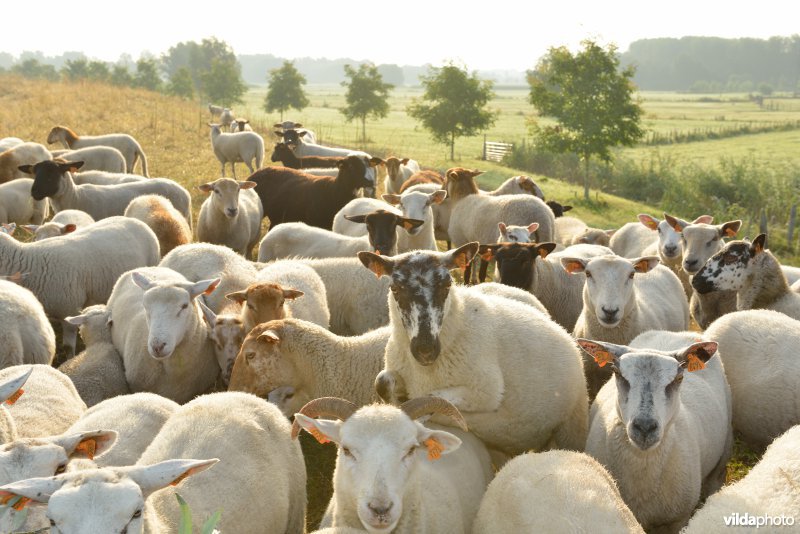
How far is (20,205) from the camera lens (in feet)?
37.9

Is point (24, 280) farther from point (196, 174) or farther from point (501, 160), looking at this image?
point (501, 160)

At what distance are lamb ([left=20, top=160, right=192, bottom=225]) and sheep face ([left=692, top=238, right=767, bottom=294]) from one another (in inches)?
314

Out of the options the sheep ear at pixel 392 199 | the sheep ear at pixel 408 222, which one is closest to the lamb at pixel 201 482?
the sheep ear at pixel 408 222

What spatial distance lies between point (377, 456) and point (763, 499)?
198cm

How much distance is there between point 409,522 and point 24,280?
5.62m

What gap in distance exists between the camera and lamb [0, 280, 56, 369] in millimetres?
5758

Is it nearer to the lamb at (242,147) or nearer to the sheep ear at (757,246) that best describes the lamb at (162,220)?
the sheep ear at (757,246)

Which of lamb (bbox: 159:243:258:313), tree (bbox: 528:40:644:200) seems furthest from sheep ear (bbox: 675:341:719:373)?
tree (bbox: 528:40:644:200)

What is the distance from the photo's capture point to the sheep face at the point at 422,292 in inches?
183

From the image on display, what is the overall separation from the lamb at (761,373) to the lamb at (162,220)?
6428mm

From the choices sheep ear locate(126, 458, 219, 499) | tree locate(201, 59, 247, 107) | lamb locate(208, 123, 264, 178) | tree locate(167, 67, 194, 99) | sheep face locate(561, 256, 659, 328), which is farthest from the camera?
tree locate(167, 67, 194, 99)

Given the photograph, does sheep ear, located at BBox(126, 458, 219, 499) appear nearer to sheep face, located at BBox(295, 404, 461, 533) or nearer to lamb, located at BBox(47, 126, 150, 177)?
sheep face, located at BBox(295, 404, 461, 533)

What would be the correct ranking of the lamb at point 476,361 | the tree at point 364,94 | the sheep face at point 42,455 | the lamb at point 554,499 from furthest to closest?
the tree at point 364,94
the lamb at point 476,361
the lamb at point 554,499
the sheep face at point 42,455

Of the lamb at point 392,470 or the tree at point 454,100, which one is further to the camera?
the tree at point 454,100
